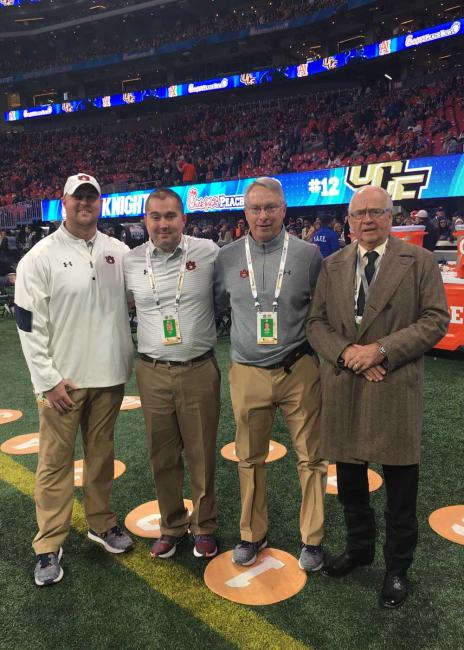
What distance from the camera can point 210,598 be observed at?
2.35m

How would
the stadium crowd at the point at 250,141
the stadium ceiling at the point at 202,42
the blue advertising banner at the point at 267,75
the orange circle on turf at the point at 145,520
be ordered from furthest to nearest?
the stadium ceiling at the point at 202,42, the blue advertising banner at the point at 267,75, the stadium crowd at the point at 250,141, the orange circle on turf at the point at 145,520

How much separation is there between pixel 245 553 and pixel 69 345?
1324mm

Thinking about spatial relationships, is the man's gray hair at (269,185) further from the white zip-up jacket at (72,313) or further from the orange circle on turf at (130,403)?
the orange circle on turf at (130,403)

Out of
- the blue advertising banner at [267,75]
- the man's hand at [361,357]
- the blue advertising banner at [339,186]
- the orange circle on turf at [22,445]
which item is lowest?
the orange circle on turf at [22,445]

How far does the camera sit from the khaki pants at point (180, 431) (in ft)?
8.64

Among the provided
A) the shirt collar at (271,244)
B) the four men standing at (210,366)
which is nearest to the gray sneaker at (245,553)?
the four men standing at (210,366)

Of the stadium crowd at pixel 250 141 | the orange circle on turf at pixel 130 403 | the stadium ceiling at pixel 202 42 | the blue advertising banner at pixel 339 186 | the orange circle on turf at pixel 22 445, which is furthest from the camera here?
the stadium ceiling at pixel 202 42

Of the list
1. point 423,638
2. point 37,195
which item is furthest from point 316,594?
point 37,195

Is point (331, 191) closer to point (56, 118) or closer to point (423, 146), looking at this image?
point (423, 146)

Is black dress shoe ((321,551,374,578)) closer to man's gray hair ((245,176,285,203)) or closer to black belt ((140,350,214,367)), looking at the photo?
black belt ((140,350,214,367))

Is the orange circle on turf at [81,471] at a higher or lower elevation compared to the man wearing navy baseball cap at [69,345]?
lower

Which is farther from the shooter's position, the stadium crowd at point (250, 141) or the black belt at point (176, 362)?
the stadium crowd at point (250, 141)

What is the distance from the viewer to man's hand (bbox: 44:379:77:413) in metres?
2.53

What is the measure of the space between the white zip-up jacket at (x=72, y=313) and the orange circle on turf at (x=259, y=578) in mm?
1036
